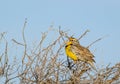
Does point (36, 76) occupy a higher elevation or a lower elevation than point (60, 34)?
lower

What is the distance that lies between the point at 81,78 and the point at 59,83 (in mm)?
538

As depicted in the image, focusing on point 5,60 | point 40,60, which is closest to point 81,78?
point 40,60

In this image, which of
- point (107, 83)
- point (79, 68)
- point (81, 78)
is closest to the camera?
point (107, 83)

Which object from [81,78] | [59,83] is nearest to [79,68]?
[81,78]

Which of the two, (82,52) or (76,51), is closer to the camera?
(82,52)

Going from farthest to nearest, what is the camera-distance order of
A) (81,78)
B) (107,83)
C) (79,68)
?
(79,68), (81,78), (107,83)

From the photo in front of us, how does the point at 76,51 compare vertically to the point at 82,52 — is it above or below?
above

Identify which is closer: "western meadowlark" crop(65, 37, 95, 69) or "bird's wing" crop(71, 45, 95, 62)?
"bird's wing" crop(71, 45, 95, 62)

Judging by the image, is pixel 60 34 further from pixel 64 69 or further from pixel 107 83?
pixel 107 83

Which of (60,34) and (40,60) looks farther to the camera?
(60,34)

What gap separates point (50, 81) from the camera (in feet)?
21.8

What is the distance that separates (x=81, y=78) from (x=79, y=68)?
52 cm

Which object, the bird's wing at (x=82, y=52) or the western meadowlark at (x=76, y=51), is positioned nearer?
the bird's wing at (x=82, y=52)

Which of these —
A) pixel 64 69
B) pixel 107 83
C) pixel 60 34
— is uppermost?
pixel 60 34
